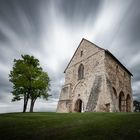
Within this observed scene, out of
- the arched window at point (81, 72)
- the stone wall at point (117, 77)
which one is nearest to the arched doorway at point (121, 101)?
the stone wall at point (117, 77)

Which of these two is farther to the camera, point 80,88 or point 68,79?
point 68,79

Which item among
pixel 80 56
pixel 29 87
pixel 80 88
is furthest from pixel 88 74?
pixel 29 87

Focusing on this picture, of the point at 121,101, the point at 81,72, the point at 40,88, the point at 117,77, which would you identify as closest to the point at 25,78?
the point at 40,88

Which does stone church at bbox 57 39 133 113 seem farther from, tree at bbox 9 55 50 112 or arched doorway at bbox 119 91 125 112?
tree at bbox 9 55 50 112

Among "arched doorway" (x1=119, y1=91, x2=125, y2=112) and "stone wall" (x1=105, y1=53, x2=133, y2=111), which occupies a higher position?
"stone wall" (x1=105, y1=53, x2=133, y2=111)

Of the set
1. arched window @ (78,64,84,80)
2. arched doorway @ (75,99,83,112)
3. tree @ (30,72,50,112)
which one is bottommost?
arched doorway @ (75,99,83,112)

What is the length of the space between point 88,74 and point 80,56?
14.5 ft

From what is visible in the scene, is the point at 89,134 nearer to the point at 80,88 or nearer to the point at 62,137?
the point at 62,137

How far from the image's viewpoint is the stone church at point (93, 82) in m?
15.7

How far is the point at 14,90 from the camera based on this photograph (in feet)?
63.2

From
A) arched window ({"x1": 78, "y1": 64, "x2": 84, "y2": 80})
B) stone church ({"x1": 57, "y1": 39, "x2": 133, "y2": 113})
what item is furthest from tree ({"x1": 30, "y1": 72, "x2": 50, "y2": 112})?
arched window ({"x1": 78, "y1": 64, "x2": 84, "y2": 80})

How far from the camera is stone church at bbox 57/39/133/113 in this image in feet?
51.5

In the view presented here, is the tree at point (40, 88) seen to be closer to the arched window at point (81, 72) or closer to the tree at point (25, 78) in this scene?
the tree at point (25, 78)

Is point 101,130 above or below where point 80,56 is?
below
